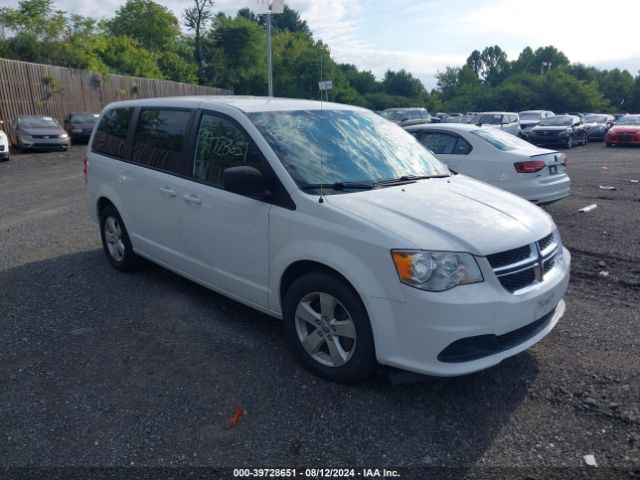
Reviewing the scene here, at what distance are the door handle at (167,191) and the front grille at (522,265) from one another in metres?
2.80

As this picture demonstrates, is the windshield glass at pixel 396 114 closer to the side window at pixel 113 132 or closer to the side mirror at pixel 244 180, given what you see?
the side window at pixel 113 132

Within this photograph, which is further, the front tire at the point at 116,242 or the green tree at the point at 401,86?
the green tree at the point at 401,86

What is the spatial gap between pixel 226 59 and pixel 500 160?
50.0 m

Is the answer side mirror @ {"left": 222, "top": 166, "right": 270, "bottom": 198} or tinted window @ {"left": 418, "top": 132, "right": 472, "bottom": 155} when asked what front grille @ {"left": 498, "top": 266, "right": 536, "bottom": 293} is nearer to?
side mirror @ {"left": 222, "top": 166, "right": 270, "bottom": 198}

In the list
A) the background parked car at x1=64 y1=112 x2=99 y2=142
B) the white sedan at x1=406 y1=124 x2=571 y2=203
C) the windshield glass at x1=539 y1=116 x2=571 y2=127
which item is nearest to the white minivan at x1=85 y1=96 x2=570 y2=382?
the white sedan at x1=406 y1=124 x2=571 y2=203

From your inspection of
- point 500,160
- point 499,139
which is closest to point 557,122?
point 499,139

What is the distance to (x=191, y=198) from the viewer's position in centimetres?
455

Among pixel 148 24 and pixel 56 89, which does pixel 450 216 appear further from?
pixel 148 24

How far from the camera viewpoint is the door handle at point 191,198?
4.49m

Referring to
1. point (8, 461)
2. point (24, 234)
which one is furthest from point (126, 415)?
point (24, 234)

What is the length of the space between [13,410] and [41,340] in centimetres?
104

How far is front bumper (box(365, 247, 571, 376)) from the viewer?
10.2 ft

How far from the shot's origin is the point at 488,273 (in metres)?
3.25

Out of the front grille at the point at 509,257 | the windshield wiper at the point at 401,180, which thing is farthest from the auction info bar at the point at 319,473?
the windshield wiper at the point at 401,180
